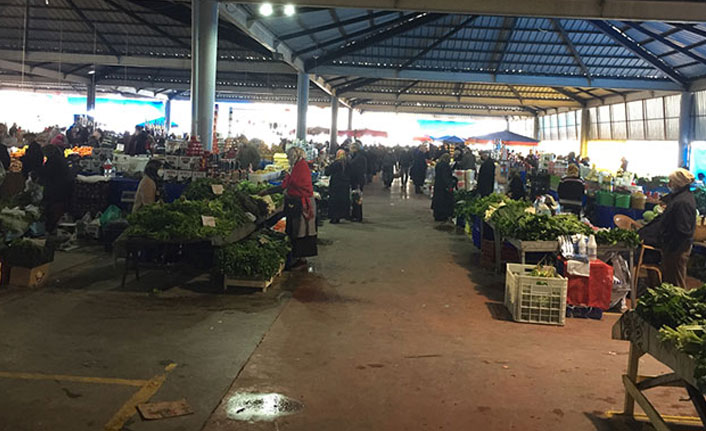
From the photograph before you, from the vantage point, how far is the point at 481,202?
10469mm

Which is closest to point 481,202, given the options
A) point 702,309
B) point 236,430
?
point 702,309

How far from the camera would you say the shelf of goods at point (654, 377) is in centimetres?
328

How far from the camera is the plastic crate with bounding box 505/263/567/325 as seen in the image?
655 cm

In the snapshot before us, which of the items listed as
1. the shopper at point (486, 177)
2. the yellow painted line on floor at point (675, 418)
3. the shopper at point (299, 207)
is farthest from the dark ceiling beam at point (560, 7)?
the yellow painted line on floor at point (675, 418)

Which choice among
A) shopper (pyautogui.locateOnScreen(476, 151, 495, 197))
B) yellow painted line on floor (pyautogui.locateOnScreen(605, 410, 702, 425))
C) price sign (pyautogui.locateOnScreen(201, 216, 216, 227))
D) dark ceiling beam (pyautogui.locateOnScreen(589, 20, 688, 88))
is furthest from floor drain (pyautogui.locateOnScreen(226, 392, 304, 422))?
dark ceiling beam (pyautogui.locateOnScreen(589, 20, 688, 88))

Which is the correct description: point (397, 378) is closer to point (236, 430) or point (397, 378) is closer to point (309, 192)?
point (236, 430)

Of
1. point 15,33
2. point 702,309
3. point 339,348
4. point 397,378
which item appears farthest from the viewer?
point 15,33

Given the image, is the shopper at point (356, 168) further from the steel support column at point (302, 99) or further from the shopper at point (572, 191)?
the steel support column at point (302, 99)

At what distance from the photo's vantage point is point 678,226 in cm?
697

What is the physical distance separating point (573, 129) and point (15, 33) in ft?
105

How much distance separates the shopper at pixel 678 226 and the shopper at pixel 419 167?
13.1 meters

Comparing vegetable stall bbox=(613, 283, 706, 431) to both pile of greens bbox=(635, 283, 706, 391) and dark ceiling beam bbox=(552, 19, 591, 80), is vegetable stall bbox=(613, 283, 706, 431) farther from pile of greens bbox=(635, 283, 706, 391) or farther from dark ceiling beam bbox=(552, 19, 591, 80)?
dark ceiling beam bbox=(552, 19, 591, 80)

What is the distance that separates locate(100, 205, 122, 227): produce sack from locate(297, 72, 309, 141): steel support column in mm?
13941

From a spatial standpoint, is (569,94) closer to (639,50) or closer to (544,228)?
(639,50)
